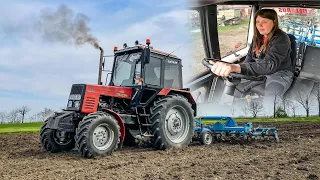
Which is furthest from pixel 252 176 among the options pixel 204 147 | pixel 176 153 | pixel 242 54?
pixel 204 147

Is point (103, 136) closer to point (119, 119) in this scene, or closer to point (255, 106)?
point (119, 119)

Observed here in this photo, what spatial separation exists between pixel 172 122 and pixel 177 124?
170 mm

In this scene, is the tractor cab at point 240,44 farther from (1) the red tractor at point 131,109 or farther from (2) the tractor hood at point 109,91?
(2) the tractor hood at point 109,91

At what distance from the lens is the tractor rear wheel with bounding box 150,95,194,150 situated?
25.8ft

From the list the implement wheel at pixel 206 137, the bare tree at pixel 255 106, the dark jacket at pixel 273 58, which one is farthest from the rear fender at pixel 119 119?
the dark jacket at pixel 273 58

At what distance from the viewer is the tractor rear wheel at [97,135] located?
6750mm

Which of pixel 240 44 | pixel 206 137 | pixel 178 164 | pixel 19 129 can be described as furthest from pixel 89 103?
pixel 19 129

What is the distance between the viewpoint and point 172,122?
8305mm

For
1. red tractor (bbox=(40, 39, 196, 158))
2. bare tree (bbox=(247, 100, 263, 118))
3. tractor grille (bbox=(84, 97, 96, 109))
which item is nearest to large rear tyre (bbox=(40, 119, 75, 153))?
red tractor (bbox=(40, 39, 196, 158))

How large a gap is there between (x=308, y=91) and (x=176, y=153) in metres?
2.81

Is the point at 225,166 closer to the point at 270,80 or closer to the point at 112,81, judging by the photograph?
the point at 270,80

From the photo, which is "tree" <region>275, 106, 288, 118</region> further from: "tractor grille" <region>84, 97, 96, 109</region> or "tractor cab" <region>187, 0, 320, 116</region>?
"tractor grille" <region>84, 97, 96, 109</region>

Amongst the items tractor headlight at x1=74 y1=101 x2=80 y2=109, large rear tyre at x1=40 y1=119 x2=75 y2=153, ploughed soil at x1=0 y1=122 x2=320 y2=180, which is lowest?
ploughed soil at x1=0 y1=122 x2=320 y2=180

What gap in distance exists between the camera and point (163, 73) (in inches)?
331
